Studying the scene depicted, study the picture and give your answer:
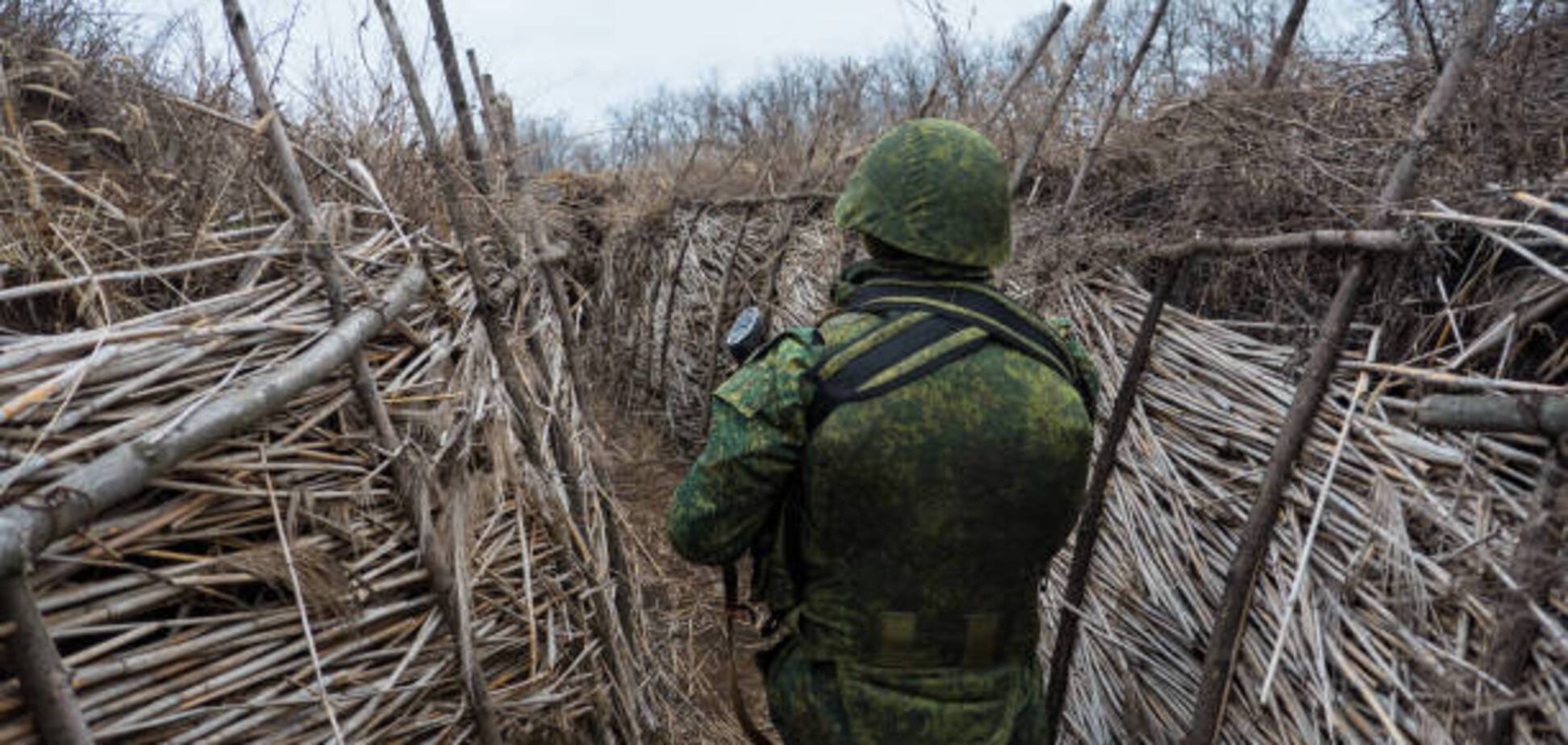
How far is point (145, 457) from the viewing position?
50.9 inches

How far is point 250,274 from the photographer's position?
69.7 inches

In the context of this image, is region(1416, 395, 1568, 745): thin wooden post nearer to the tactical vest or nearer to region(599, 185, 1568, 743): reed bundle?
region(599, 185, 1568, 743): reed bundle

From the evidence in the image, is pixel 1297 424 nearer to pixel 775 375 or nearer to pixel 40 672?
pixel 775 375

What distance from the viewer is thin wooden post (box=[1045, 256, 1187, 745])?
107 inches

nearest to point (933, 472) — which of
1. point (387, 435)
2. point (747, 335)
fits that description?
point (747, 335)

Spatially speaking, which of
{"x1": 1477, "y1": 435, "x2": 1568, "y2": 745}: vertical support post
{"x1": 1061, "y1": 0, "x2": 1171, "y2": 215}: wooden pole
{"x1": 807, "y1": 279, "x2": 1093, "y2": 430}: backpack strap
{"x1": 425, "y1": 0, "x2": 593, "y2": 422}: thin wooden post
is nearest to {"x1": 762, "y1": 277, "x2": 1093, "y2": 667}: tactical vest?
{"x1": 807, "y1": 279, "x2": 1093, "y2": 430}: backpack strap

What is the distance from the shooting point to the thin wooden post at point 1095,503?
107 inches

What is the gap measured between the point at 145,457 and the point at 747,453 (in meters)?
1.03

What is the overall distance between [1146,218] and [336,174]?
2.74 m

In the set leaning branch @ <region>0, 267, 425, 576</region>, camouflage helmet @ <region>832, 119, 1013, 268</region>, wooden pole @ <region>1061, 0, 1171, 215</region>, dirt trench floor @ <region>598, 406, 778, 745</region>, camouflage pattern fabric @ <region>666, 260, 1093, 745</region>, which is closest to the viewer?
leaning branch @ <region>0, 267, 425, 576</region>

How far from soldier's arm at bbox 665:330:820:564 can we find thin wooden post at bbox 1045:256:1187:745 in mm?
1447

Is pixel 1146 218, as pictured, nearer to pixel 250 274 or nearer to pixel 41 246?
pixel 250 274

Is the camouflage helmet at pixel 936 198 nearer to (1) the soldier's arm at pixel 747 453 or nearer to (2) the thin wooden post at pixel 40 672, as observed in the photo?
(1) the soldier's arm at pixel 747 453

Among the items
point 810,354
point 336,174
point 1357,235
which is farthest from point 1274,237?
point 336,174
